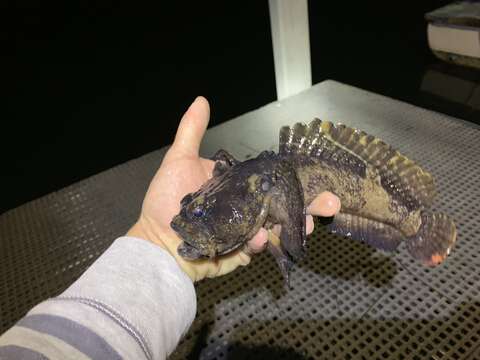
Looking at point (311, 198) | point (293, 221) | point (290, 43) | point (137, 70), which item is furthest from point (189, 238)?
point (137, 70)

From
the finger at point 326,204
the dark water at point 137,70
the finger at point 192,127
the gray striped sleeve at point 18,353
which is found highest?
the finger at point 192,127

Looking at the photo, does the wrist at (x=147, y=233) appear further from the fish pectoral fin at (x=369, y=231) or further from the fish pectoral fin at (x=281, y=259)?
the fish pectoral fin at (x=369, y=231)

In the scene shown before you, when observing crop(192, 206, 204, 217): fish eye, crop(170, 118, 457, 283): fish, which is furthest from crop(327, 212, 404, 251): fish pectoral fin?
crop(192, 206, 204, 217): fish eye

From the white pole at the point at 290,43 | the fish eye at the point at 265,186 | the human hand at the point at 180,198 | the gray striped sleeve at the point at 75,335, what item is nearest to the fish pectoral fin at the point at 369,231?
the human hand at the point at 180,198

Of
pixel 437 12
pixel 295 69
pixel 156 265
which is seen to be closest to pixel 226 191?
pixel 156 265

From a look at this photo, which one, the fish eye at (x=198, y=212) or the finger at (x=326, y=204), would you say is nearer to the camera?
the fish eye at (x=198, y=212)

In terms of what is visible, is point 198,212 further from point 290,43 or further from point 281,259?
point 290,43

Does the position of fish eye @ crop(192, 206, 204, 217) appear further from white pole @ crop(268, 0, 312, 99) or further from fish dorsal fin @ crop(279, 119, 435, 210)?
white pole @ crop(268, 0, 312, 99)

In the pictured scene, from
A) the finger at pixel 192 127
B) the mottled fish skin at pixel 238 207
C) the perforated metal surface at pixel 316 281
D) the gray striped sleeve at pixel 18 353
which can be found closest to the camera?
the gray striped sleeve at pixel 18 353
